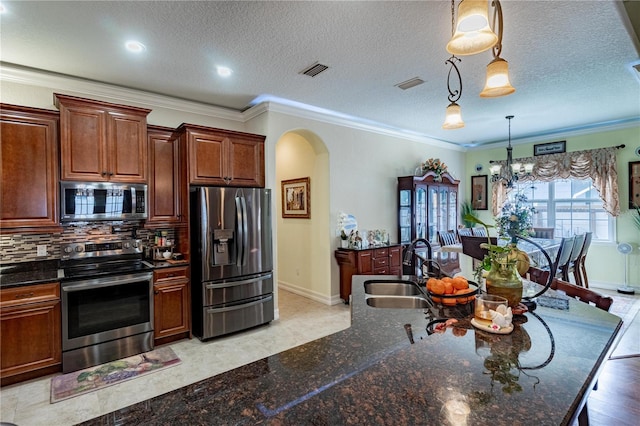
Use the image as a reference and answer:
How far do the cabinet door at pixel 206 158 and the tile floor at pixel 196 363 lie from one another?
1813 millimetres

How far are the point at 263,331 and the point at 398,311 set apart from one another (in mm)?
2515

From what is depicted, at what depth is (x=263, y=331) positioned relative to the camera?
3.82 metres

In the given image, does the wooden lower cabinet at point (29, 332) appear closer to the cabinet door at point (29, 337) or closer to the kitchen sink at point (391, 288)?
the cabinet door at point (29, 337)

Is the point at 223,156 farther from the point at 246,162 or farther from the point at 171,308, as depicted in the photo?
the point at 171,308

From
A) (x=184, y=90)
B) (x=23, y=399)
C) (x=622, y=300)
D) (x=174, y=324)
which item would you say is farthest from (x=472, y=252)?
(x=23, y=399)

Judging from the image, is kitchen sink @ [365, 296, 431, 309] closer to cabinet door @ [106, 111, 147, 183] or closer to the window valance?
cabinet door @ [106, 111, 147, 183]

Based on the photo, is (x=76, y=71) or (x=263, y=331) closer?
(x=76, y=71)

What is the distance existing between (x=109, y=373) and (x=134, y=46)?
2842mm

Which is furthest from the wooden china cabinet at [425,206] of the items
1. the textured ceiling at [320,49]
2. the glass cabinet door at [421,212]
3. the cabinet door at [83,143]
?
the cabinet door at [83,143]

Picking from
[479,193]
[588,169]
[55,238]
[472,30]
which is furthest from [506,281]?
[479,193]

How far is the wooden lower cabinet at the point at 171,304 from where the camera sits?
3.35m

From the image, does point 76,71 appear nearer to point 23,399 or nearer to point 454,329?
point 23,399

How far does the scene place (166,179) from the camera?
3.70 meters

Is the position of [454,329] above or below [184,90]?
below
